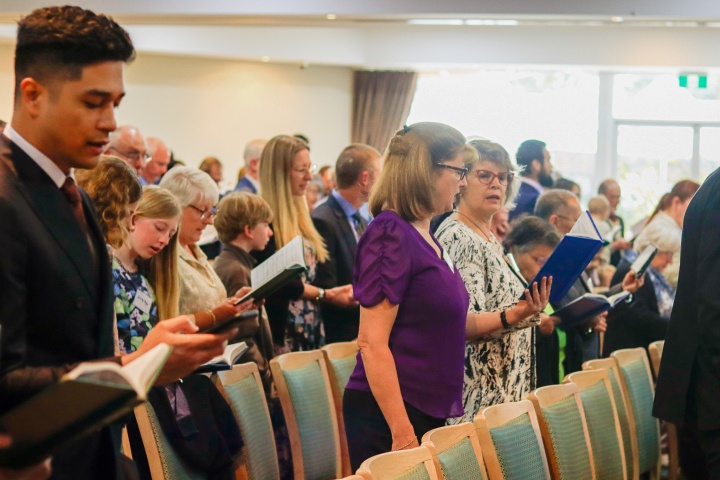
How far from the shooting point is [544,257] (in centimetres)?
392

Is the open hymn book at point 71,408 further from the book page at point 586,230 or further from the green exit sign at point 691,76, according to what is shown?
the green exit sign at point 691,76

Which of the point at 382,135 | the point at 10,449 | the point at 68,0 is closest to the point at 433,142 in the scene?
the point at 10,449

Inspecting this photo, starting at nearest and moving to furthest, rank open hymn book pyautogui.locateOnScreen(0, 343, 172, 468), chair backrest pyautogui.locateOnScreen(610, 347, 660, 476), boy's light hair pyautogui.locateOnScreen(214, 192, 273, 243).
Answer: open hymn book pyautogui.locateOnScreen(0, 343, 172, 468), chair backrest pyautogui.locateOnScreen(610, 347, 660, 476), boy's light hair pyautogui.locateOnScreen(214, 192, 273, 243)

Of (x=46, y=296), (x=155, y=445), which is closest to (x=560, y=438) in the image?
(x=155, y=445)

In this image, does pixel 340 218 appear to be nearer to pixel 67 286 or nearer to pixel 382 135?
pixel 67 286

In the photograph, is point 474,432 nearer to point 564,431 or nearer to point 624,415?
point 564,431

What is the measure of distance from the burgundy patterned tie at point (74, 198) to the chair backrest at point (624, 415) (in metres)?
2.41

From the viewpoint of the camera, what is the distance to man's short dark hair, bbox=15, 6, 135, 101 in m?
1.48

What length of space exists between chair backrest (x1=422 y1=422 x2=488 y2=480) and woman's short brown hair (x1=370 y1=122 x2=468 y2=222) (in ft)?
2.04

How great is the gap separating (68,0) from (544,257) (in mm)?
4324

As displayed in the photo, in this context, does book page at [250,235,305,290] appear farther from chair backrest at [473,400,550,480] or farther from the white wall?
the white wall

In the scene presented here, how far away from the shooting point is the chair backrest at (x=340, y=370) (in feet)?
11.7

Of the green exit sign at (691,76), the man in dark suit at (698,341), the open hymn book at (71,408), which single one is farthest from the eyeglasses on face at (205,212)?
the green exit sign at (691,76)

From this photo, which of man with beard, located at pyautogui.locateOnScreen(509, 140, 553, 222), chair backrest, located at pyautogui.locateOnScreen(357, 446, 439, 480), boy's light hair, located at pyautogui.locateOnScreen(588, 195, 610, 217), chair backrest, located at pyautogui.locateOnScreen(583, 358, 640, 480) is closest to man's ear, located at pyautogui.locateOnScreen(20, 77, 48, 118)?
chair backrest, located at pyautogui.locateOnScreen(357, 446, 439, 480)
